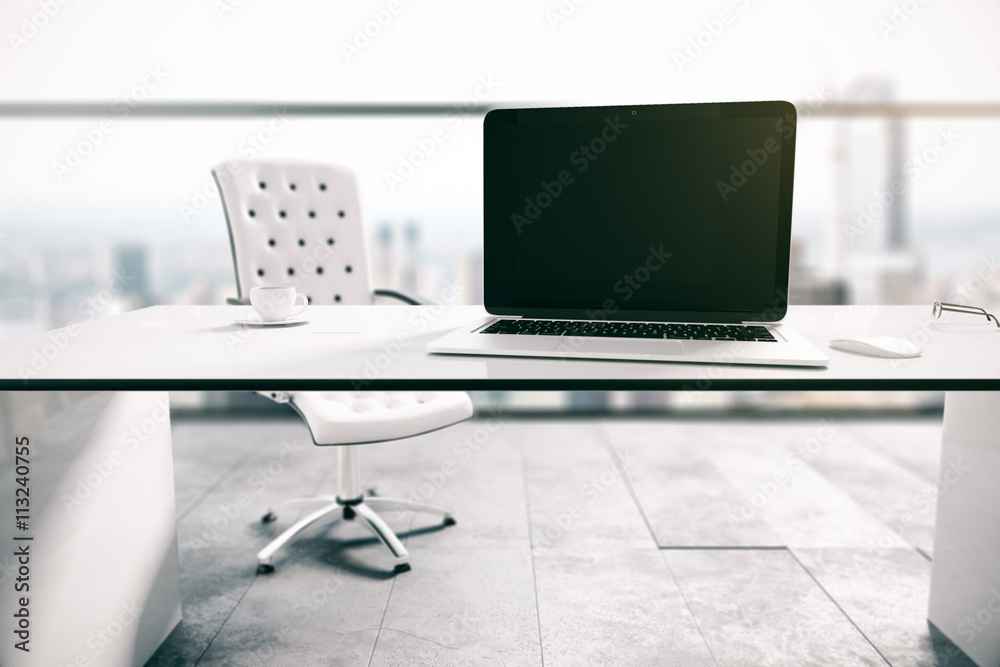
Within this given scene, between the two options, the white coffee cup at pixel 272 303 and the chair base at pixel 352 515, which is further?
the chair base at pixel 352 515

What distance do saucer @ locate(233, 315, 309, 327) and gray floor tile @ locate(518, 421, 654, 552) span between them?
3.54ft

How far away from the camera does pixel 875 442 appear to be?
10.2 ft

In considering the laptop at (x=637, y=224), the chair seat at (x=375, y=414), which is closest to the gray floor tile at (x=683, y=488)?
the chair seat at (x=375, y=414)

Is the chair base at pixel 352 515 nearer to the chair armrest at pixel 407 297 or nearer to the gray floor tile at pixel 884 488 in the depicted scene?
the chair armrest at pixel 407 297

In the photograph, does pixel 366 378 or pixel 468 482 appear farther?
pixel 468 482

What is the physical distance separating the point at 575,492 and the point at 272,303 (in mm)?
Answer: 1485

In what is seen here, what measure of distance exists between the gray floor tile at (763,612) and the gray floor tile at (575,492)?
0.78 ft

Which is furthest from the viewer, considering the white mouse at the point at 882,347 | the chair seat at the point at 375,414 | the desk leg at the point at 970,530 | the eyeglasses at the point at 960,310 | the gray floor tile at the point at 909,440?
the gray floor tile at the point at 909,440

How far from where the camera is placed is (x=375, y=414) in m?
1.79

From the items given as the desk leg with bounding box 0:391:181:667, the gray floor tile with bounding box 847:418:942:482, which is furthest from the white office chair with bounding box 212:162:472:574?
the gray floor tile with bounding box 847:418:942:482

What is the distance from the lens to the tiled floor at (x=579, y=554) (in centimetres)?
163

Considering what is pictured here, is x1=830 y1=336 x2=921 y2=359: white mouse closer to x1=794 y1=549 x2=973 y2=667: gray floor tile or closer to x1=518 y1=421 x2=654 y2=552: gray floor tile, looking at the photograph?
x1=794 y1=549 x2=973 y2=667: gray floor tile

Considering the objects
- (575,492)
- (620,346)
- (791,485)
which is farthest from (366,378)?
(791,485)

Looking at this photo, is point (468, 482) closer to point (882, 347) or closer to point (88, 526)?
point (88, 526)
